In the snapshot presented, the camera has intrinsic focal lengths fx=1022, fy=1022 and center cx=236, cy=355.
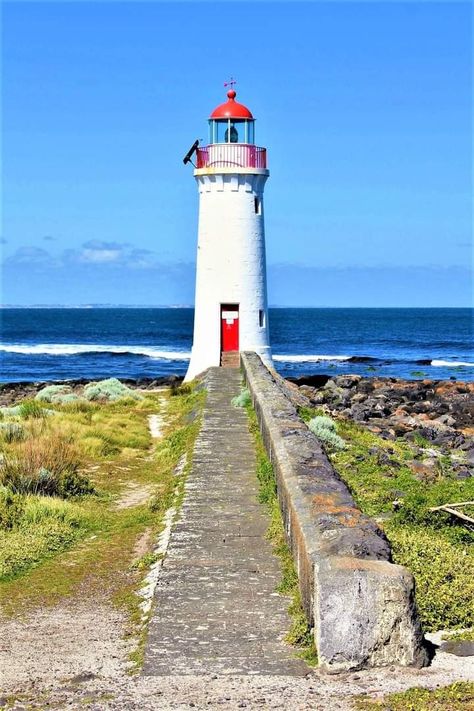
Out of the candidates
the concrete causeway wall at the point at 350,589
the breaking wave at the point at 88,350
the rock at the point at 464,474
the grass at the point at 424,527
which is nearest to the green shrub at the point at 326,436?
the grass at the point at 424,527

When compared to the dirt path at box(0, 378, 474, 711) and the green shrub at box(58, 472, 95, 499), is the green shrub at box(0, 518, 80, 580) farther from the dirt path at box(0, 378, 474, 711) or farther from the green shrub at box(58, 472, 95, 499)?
the dirt path at box(0, 378, 474, 711)

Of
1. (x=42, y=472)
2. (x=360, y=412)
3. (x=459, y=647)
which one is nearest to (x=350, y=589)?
(x=459, y=647)

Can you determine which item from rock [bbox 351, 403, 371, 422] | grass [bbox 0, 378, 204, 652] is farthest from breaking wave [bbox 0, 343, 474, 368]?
grass [bbox 0, 378, 204, 652]

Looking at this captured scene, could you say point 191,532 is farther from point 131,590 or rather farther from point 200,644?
point 200,644

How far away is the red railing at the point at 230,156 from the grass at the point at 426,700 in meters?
19.0

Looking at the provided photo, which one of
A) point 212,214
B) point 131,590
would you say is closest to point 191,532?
point 131,590

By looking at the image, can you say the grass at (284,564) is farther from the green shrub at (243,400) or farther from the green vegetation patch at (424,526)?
the green shrub at (243,400)

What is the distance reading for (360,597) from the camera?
215 inches

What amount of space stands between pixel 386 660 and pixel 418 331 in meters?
90.1

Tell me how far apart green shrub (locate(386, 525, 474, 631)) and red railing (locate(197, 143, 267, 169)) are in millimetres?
16145

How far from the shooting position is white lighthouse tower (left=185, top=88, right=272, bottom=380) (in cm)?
2330

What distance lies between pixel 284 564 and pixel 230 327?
16.4 metres

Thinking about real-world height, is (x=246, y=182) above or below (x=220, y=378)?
above

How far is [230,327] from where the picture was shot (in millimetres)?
23703
